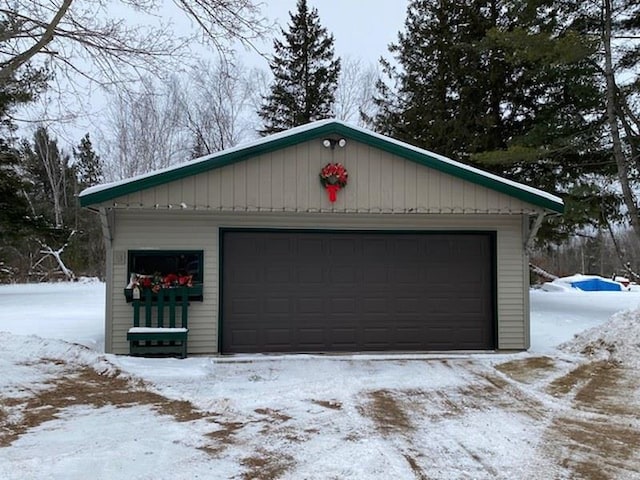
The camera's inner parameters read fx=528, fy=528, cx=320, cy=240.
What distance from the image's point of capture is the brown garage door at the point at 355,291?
26.8ft

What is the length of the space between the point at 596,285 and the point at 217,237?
2291cm

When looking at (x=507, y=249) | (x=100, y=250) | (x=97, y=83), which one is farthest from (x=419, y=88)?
(x=100, y=250)

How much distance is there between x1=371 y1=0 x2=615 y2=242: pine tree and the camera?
12.2 meters

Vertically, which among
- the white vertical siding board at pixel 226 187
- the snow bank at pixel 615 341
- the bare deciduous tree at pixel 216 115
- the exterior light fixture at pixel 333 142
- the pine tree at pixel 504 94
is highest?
the bare deciduous tree at pixel 216 115

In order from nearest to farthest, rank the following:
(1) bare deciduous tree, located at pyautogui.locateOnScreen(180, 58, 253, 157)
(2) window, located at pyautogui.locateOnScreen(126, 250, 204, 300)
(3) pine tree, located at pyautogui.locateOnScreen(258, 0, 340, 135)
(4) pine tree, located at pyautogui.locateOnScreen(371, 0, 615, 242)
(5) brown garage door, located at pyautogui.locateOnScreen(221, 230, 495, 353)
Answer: (2) window, located at pyautogui.locateOnScreen(126, 250, 204, 300) < (5) brown garage door, located at pyautogui.locateOnScreen(221, 230, 495, 353) < (4) pine tree, located at pyautogui.locateOnScreen(371, 0, 615, 242) < (3) pine tree, located at pyautogui.locateOnScreen(258, 0, 340, 135) < (1) bare deciduous tree, located at pyautogui.locateOnScreen(180, 58, 253, 157)

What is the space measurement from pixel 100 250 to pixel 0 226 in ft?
35.7

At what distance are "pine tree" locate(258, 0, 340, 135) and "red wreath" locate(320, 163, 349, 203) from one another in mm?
15187

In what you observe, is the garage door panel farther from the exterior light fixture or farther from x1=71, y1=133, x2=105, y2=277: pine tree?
x1=71, y1=133, x2=105, y2=277: pine tree

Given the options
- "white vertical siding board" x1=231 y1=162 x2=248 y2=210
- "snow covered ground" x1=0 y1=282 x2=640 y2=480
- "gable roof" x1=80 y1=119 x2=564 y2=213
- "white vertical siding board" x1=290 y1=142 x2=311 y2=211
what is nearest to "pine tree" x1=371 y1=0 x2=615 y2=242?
"gable roof" x1=80 y1=119 x2=564 y2=213

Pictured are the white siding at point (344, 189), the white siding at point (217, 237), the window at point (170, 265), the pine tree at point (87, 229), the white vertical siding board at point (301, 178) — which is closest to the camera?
the white siding at point (344, 189)

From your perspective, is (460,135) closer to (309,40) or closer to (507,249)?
(507,249)

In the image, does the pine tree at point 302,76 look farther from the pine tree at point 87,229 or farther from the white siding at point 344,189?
the white siding at point 344,189

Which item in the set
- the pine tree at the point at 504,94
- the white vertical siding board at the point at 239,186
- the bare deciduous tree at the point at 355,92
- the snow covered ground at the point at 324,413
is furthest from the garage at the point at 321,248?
the bare deciduous tree at the point at 355,92

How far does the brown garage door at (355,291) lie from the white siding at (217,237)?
159 millimetres
